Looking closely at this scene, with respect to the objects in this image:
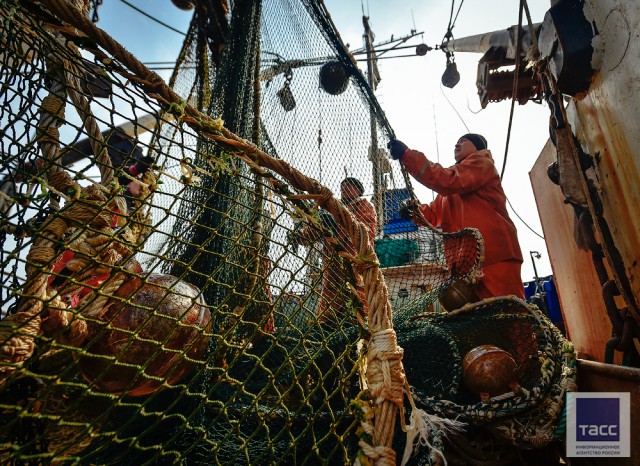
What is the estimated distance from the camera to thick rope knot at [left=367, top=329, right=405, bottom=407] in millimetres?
878

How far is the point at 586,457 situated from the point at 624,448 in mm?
211

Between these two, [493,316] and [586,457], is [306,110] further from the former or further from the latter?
[586,457]

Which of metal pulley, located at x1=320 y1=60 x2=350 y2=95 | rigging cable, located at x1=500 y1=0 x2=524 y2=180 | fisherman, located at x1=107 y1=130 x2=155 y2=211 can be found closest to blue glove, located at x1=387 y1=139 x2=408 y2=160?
metal pulley, located at x1=320 y1=60 x2=350 y2=95

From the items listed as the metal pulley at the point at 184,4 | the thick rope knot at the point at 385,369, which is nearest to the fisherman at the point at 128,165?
the thick rope knot at the point at 385,369

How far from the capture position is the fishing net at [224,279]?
837 mm

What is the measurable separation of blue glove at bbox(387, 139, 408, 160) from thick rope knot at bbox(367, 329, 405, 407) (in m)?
2.93

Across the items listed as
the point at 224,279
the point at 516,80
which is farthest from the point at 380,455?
the point at 516,80

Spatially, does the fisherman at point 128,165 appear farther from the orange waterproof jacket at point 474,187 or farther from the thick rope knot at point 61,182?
the orange waterproof jacket at point 474,187

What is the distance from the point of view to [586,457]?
1.64 m

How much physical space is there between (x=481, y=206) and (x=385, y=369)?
3.07 m

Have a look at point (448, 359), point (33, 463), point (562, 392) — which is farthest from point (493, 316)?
point (33, 463)

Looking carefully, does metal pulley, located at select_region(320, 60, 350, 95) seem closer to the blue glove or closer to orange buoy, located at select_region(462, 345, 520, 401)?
the blue glove

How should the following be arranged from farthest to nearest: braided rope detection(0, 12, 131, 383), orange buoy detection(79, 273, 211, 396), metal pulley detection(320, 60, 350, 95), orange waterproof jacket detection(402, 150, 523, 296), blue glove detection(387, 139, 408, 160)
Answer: blue glove detection(387, 139, 408, 160)
orange waterproof jacket detection(402, 150, 523, 296)
metal pulley detection(320, 60, 350, 95)
orange buoy detection(79, 273, 211, 396)
braided rope detection(0, 12, 131, 383)

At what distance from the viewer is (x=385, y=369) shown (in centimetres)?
90
